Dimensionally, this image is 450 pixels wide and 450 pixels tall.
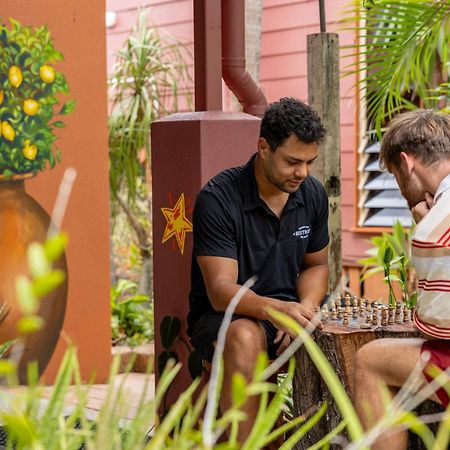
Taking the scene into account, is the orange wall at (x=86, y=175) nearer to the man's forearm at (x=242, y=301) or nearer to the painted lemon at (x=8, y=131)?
the painted lemon at (x=8, y=131)

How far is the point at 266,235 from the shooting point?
3.93 meters

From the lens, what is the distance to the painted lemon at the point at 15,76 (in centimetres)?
560

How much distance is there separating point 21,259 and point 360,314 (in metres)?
2.38

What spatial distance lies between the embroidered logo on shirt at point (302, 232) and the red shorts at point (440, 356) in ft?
3.59

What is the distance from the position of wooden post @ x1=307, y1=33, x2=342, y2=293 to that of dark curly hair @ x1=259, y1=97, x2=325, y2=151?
38.1 inches

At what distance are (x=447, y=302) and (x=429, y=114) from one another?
623 millimetres

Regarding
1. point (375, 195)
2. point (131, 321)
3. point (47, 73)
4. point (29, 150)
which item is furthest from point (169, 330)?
point (375, 195)

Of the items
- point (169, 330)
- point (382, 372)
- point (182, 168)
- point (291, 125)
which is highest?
point (291, 125)

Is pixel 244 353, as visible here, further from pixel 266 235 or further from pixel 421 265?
pixel 421 265

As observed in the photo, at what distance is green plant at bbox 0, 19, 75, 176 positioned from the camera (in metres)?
5.56

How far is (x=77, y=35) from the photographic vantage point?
19.5 feet

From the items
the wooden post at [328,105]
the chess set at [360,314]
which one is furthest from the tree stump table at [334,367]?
the wooden post at [328,105]

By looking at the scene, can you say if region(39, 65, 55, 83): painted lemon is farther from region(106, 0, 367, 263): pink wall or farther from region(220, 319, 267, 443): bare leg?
region(220, 319, 267, 443): bare leg

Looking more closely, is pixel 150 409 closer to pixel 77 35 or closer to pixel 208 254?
pixel 208 254
